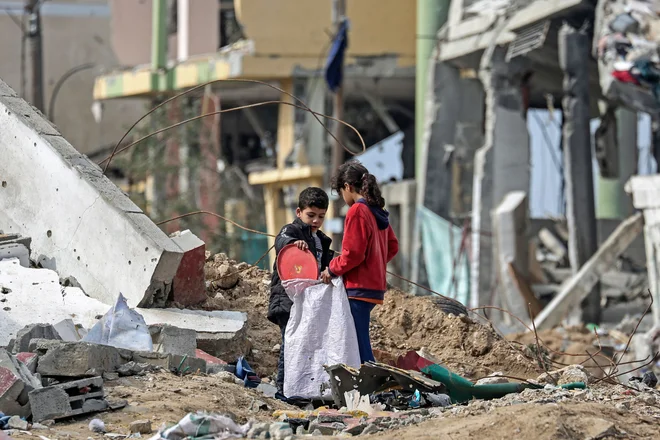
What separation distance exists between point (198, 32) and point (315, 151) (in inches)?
158

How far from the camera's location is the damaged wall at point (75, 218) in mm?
8891

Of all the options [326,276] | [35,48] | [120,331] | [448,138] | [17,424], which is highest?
[35,48]

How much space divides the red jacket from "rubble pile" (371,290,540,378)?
60.2 inches

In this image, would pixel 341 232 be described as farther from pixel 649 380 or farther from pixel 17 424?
pixel 17 424

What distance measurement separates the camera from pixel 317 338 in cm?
816

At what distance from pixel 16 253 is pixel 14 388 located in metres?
2.85

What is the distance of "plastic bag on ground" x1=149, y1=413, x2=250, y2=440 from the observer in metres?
6.14

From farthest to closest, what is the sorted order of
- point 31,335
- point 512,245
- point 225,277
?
point 512,245, point 225,277, point 31,335

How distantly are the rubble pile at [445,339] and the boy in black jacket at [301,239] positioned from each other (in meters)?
1.56

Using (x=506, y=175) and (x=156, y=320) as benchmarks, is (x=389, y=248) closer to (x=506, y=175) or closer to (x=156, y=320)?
(x=156, y=320)

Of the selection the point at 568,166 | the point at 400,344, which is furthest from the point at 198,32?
the point at 400,344

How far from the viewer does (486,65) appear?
21.0 metres

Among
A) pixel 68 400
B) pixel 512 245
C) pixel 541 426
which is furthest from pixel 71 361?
pixel 512 245

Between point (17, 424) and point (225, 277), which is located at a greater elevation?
point (225, 277)
